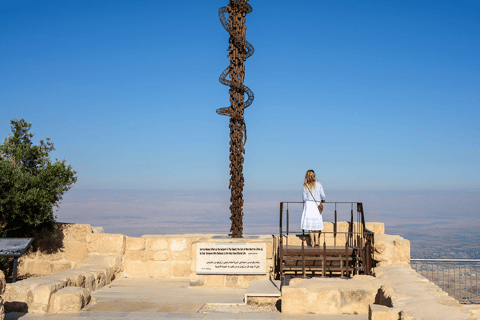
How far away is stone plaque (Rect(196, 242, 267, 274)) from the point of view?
9312 mm

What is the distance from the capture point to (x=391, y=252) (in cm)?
857

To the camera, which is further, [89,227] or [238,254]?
[89,227]

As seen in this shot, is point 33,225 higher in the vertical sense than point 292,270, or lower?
higher

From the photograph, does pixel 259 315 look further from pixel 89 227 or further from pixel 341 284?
pixel 89 227

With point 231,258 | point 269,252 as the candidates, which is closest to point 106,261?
point 231,258

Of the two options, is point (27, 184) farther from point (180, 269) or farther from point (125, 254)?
point (180, 269)

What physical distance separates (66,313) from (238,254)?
3.73 m

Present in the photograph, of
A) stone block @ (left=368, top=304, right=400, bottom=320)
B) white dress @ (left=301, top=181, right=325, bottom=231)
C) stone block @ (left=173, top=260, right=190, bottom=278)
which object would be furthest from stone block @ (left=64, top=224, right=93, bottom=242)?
stone block @ (left=368, top=304, right=400, bottom=320)

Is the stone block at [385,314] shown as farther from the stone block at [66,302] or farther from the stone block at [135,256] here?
the stone block at [135,256]

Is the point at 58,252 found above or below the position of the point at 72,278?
above

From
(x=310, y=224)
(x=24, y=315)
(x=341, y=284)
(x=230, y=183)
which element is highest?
(x=230, y=183)

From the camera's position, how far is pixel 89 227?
36.0ft

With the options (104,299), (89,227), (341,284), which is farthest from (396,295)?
(89,227)

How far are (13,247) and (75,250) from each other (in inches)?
121
